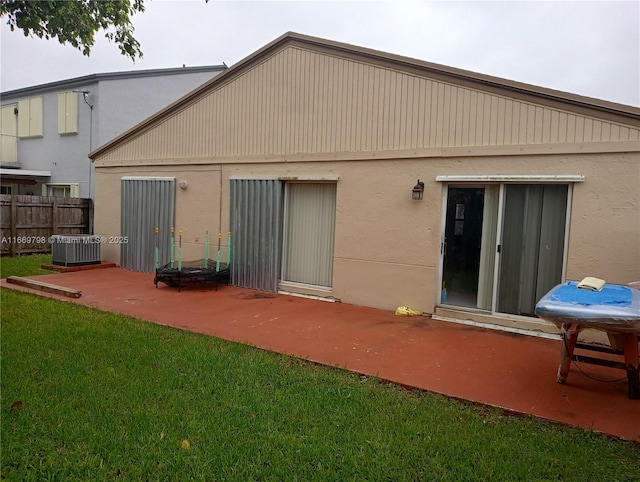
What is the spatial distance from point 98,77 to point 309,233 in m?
11.1

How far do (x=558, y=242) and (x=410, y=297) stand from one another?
231cm

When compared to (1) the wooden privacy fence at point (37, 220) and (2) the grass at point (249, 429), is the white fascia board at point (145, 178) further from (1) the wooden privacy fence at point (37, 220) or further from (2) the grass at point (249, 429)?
(2) the grass at point (249, 429)

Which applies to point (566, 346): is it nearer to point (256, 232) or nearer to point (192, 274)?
point (256, 232)

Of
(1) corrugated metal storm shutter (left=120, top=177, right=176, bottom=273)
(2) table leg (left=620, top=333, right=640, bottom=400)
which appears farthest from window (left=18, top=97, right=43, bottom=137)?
(2) table leg (left=620, top=333, right=640, bottom=400)

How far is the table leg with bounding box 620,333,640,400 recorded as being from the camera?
3.89 meters

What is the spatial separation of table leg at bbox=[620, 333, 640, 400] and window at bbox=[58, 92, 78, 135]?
1674 cm

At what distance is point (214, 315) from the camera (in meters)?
6.79

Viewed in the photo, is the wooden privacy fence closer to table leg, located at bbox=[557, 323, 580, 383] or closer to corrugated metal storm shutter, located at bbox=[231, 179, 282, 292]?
corrugated metal storm shutter, located at bbox=[231, 179, 282, 292]

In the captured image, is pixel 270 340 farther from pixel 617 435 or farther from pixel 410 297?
pixel 617 435

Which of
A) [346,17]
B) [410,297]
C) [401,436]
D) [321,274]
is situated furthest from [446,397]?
[346,17]

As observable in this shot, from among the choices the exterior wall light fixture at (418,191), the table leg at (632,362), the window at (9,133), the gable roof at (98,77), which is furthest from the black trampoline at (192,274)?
the window at (9,133)

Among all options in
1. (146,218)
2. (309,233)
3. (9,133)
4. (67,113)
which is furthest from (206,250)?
(9,133)

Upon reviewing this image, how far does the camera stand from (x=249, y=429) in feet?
10.8

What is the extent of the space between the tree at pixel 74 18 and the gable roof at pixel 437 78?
109 inches
